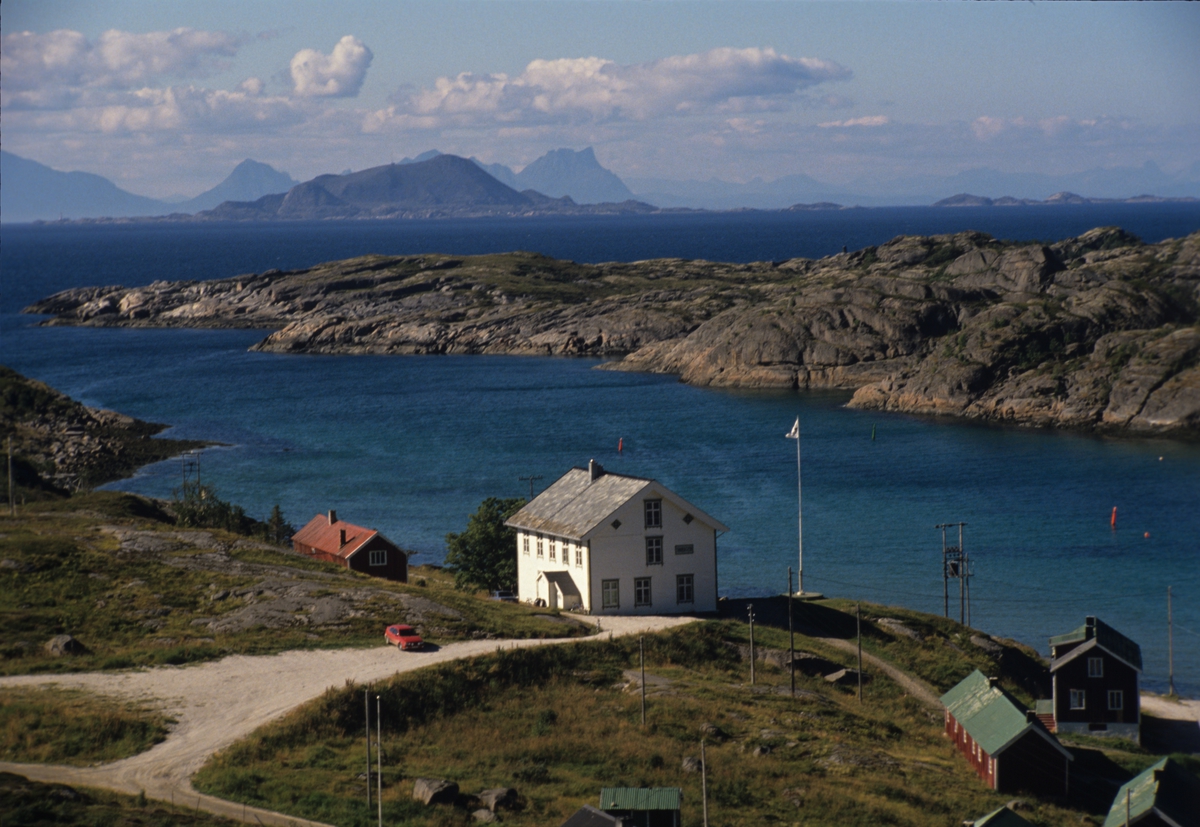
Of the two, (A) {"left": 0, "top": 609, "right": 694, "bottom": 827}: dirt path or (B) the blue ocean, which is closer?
(A) {"left": 0, "top": 609, "right": 694, "bottom": 827}: dirt path

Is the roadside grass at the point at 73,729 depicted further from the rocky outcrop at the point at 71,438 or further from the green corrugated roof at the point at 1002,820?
the rocky outcrop at the point at 71,438

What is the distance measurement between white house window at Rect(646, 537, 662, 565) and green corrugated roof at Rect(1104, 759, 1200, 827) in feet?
70.6

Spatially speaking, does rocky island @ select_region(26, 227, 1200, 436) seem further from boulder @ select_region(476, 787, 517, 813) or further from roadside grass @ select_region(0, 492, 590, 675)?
boulder @ select_region(476, 787, 517, 813)

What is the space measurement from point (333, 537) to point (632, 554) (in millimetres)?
19192

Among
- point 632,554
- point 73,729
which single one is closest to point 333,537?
point 632,554

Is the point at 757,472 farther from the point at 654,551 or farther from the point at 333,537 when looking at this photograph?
the point at 654,551

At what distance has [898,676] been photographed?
5312cm

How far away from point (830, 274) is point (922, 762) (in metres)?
148

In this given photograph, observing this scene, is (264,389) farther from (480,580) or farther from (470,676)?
(470,676)

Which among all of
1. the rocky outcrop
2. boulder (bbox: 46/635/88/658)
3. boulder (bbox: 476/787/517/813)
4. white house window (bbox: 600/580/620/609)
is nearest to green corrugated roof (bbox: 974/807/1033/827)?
boulder (bbox: 476/787/517/813)

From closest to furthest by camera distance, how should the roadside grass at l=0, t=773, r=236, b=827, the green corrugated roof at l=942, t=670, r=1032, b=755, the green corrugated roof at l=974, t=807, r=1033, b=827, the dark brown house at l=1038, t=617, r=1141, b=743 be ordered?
1. the roadside grass at l=0, t=773, r=236, b=827
2. the green corrugated roof at l=974, t=807, r=1033, b=827
3. the green corrugated roof at l=942, t=670, r=1032, b=755
4. the dark brown house at l=1038, t=617, r=1141, b=743

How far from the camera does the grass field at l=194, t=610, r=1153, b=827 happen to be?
35.5 meters

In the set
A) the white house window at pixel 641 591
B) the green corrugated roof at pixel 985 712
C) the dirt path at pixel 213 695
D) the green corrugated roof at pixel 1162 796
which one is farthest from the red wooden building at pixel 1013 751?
the white house window at pixel 641 591

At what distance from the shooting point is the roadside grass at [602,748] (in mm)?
35438
